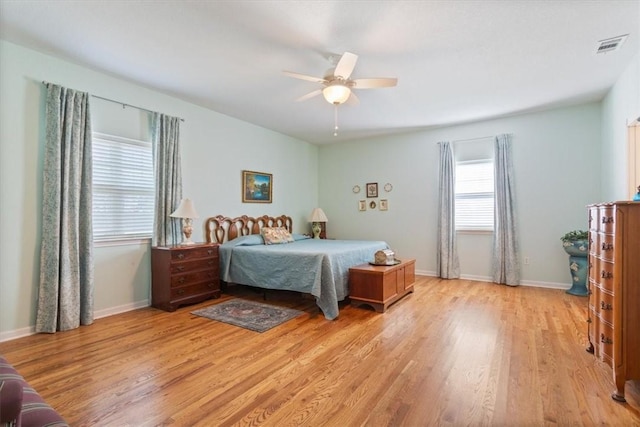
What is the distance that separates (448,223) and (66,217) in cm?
514

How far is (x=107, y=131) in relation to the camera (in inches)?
135

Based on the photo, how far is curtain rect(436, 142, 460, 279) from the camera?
5172 mm

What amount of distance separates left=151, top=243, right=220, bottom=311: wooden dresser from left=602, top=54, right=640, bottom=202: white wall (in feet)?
16.0

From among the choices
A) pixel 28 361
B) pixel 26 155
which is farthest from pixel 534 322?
pixel 26 155

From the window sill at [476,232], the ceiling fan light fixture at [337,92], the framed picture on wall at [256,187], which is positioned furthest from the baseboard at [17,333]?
the window sill at [476,232]

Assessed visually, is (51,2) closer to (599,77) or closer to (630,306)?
(630,306)

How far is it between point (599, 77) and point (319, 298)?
3.98 m

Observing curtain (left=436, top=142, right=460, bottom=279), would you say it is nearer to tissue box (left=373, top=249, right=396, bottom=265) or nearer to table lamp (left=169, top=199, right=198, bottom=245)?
tissue box (left=373, top=249, right=396, bottom=265)

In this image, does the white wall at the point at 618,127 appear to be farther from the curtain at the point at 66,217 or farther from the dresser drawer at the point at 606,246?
the curtain at the point at 66,217

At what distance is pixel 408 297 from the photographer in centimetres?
408

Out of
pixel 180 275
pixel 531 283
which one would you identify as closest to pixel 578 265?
pixel 531 283

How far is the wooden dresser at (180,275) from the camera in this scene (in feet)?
11.7

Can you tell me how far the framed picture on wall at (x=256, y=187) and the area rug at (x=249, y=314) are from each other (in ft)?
6.28

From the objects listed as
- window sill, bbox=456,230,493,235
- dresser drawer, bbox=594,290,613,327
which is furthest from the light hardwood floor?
window sill, bbox=456,230,493,235
